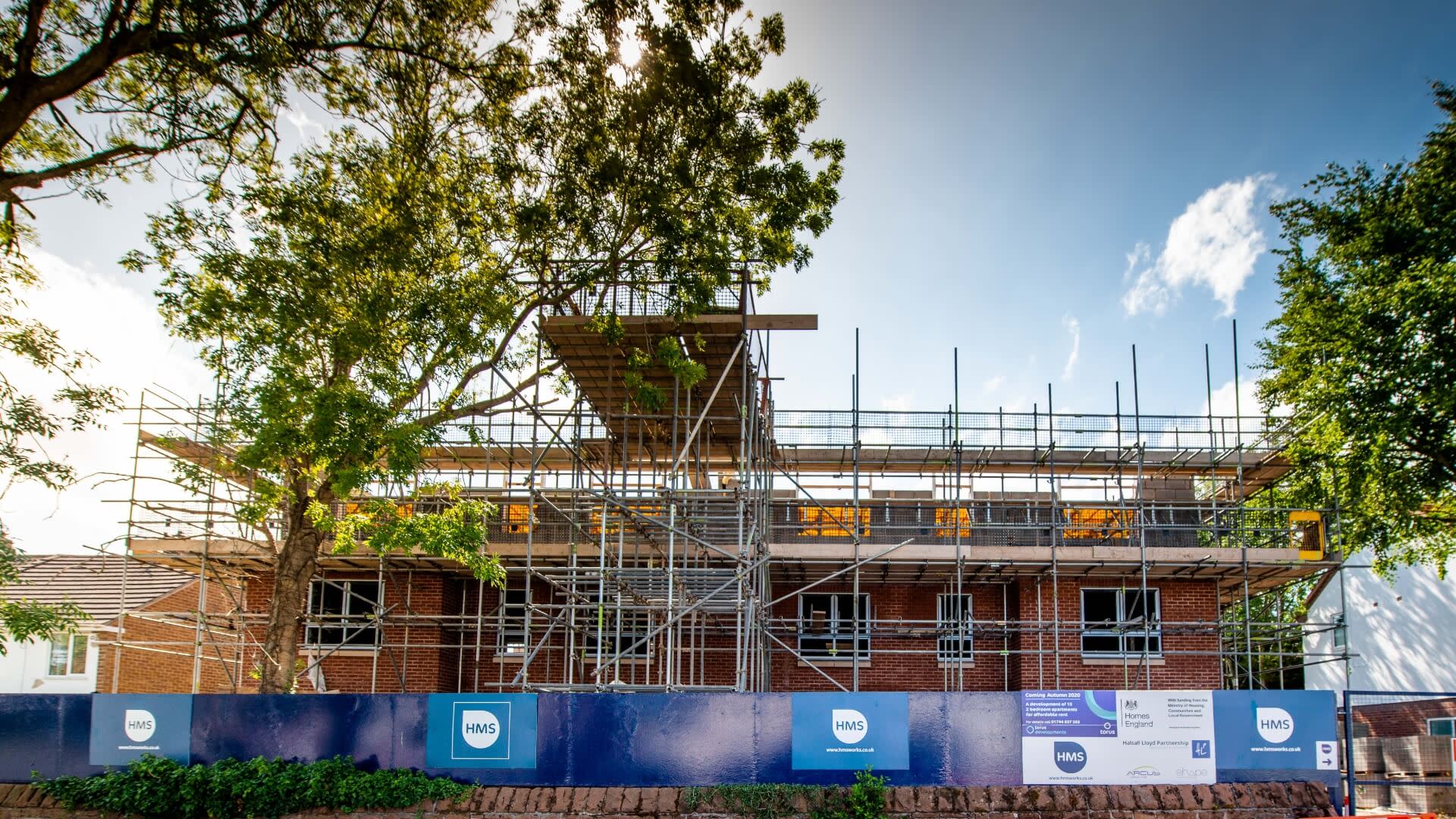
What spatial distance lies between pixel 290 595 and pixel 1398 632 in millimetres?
28218

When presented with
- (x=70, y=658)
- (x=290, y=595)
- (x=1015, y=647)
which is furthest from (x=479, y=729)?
(x=70, y=658)

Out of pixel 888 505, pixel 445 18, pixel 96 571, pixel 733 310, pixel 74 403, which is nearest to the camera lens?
pixel 74 403

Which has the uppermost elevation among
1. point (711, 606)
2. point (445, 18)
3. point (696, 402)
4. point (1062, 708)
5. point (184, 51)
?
point (445, 18)

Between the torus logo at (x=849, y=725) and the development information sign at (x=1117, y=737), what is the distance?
221 cm

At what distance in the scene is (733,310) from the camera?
18281mm

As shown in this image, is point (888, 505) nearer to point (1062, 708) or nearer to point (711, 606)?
point (711, 606)

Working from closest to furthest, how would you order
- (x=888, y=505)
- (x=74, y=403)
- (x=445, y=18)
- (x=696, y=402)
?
1. (x=74, y=403)
2. (x=445, y=18)
3. (x=696, y=402)
4. (x=888, y=505)

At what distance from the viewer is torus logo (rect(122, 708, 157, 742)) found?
612 inches

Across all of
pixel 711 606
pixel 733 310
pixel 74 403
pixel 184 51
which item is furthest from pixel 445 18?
pixel 711 606

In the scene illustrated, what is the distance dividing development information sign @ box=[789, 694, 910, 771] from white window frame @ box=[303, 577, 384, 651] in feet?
32.3

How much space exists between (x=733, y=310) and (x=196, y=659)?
12622 mm

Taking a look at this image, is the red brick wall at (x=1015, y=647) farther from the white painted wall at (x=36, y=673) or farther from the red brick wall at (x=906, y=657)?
the white painted wall at (x=36, y=673)

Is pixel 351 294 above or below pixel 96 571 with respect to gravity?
above

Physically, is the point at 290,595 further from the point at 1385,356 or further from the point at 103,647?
the point at 1385,356
